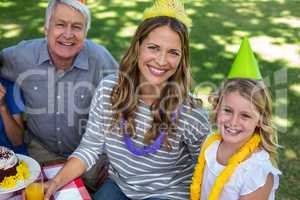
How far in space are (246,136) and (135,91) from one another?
0.76 meters

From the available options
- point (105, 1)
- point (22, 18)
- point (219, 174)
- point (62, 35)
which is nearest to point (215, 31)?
point (105, 1)

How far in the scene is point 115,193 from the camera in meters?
2.84

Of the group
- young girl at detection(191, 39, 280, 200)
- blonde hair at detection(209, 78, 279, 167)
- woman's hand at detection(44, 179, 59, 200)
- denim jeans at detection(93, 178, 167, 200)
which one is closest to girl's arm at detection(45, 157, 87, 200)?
woman's hand at detection(44, 179, 59, 200)

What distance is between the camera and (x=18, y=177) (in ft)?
7.77

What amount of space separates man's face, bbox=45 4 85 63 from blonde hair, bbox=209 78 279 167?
1138 mm

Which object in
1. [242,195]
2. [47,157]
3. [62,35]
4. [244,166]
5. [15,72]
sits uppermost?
[62,35]

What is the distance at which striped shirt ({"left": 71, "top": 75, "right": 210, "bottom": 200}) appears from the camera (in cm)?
269

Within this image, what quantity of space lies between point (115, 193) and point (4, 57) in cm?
130

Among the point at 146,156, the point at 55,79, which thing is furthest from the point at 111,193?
the point at 55,79

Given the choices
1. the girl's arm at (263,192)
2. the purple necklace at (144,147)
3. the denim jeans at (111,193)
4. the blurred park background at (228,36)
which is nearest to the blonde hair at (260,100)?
the girl's arm at (263,192)

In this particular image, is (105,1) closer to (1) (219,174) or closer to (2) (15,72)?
(2) (15,72)

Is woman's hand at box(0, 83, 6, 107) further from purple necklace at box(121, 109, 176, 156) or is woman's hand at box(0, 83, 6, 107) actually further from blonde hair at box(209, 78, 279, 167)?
blonde hair at box(209, 78, 279, 167)

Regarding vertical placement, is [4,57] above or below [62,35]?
below

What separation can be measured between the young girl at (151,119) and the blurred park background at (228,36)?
4.57ft
